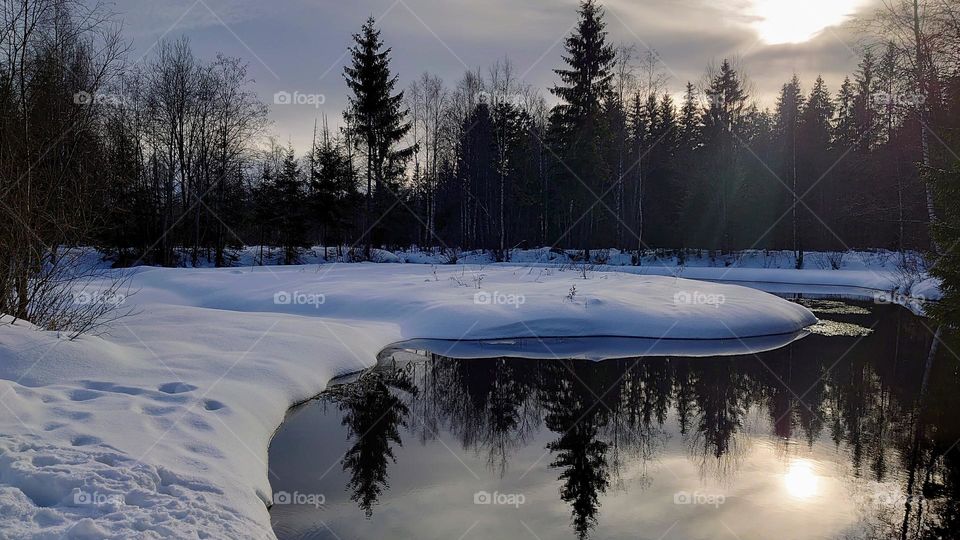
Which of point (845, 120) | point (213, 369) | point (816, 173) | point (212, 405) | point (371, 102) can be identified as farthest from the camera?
point (845, 120)

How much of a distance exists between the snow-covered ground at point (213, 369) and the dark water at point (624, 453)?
0.69m

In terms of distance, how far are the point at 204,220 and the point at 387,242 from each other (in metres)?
14.5

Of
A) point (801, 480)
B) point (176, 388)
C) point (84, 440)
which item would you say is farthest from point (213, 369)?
point (801, 480)

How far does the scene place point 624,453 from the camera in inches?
251

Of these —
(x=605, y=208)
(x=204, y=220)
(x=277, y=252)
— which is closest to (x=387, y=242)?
(x=277, y=252)

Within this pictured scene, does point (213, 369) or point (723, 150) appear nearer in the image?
point (213, 369)

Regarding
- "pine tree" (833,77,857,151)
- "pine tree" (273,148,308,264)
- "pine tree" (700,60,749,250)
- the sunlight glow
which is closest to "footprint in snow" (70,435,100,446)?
the sunlight glow

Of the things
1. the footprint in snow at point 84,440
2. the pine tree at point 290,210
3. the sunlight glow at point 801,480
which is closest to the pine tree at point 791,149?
the pine tree at point 290,210

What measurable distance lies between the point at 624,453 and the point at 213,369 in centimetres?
518

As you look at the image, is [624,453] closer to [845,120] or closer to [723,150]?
[723,150]

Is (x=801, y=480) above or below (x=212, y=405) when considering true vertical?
below

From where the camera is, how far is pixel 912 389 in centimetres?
926

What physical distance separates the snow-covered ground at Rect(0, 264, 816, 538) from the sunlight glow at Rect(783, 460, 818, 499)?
186 inches

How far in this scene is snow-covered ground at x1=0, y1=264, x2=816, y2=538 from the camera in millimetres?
3725
